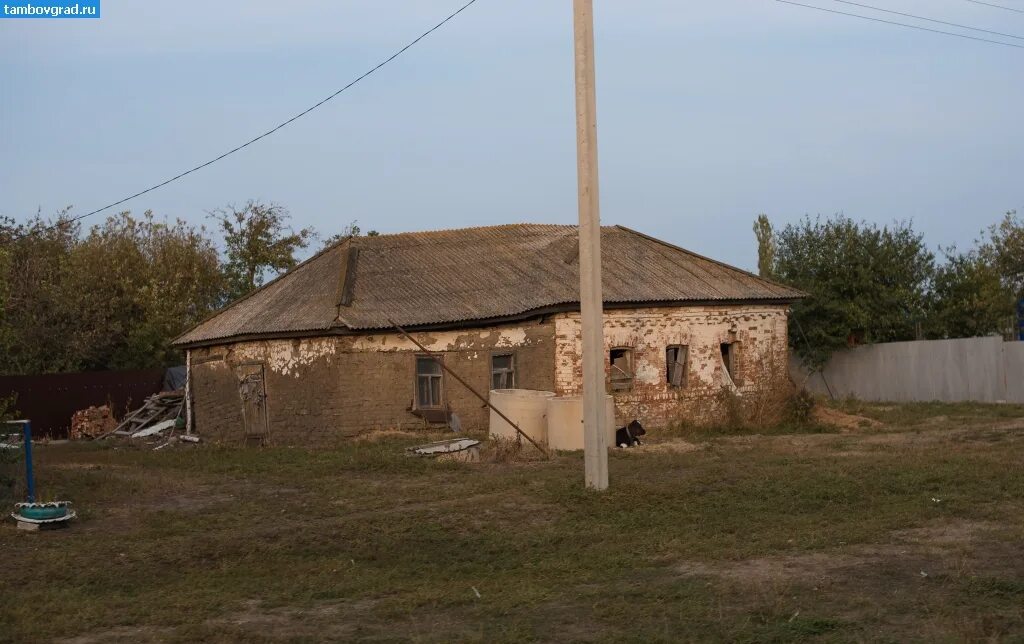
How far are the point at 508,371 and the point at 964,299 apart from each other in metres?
17.5

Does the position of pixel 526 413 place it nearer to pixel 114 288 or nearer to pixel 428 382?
pixel 428 382

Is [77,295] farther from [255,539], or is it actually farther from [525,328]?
[255,539]

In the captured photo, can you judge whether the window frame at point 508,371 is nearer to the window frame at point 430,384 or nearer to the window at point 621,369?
the window frame at point 430,384

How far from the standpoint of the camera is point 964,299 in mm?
34312

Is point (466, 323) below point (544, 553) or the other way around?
the other way around

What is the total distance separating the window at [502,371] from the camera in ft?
77.8

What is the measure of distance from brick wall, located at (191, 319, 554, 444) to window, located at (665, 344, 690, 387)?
10.7 feet

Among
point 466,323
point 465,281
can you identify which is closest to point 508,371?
point 466,323

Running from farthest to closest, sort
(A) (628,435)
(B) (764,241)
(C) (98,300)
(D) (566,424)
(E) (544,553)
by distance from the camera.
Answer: (B) (764,241)
(C) (98,300)
(A) (628,435)
(D) (566,424)
(E) (544,553)

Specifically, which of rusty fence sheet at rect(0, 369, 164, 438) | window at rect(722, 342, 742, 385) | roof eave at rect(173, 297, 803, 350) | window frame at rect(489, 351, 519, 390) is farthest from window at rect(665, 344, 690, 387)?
rusty fence sheet at rect(0, 369, 164, 438)

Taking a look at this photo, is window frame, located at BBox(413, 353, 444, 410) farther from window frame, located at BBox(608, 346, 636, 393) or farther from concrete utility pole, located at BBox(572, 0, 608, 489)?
concrete utility pole, located at BBox(572, 0, 608, 489)

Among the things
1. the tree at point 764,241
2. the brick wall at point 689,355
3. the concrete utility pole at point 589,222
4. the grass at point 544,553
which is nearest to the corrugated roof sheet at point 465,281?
the brick wall at point 689,355

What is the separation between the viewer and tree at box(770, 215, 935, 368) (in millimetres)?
32562

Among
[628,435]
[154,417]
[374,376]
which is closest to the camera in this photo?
[628,435]
